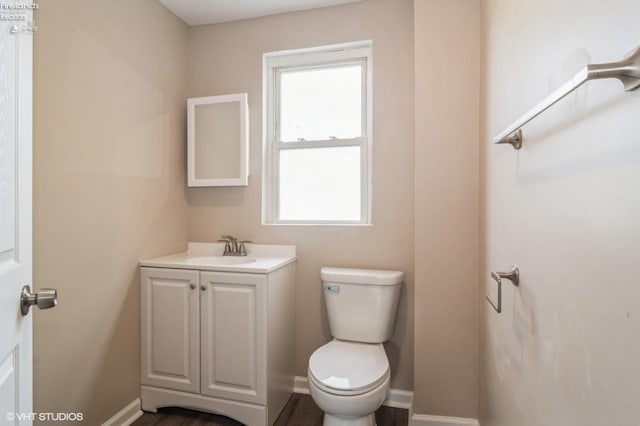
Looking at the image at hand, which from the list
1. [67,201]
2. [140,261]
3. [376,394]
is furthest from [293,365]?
[67,201]

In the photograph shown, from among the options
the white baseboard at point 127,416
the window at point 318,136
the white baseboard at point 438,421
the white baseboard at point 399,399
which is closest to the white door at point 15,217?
A: the white baseboard at point 127,416

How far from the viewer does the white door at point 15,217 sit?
27.4 inches

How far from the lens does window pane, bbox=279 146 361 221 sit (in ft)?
7.06

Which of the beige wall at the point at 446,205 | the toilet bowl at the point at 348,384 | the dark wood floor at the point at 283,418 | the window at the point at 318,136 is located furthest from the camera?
the window at the point at 318,136

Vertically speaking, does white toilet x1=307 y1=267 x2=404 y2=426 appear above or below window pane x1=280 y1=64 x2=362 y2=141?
below

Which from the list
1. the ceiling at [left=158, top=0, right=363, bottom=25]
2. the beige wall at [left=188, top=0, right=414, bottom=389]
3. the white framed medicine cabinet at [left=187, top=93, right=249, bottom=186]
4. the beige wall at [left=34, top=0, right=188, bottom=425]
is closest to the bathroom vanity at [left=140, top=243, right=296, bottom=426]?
the beige wall at [left=34, top=0, right=188, bottom=425]

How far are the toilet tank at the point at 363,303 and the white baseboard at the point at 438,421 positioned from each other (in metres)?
0.42

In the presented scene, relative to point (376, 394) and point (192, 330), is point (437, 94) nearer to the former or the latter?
point (376, 394)

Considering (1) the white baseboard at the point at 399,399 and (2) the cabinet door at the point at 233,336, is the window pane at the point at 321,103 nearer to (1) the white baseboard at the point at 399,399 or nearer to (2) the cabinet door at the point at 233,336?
(2) the cabinet door at the point at 233,336

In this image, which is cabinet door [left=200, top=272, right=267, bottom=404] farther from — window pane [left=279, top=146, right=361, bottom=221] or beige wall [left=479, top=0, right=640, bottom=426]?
beige wall [left=479, top=0, right=640, bottom=426]

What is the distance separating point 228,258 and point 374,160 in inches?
45.2

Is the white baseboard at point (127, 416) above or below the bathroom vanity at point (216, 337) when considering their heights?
below

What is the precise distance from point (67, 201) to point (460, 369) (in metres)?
2.09

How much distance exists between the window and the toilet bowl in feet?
2.74
